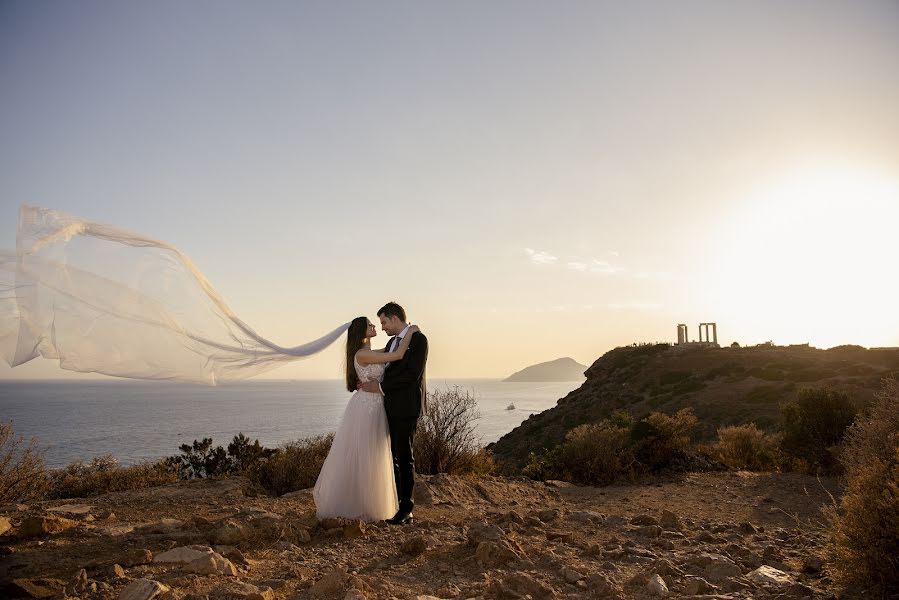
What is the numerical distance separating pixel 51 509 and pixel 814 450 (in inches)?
615

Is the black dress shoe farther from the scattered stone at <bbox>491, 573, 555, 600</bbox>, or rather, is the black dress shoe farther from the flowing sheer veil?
the scattered stone at <bbox>491, 573, 555, 600</bbox>

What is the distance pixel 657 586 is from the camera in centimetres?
474

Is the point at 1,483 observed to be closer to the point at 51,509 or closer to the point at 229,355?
the point at 51,509

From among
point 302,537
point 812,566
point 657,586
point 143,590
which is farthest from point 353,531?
point 812,566

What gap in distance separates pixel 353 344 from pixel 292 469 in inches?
208

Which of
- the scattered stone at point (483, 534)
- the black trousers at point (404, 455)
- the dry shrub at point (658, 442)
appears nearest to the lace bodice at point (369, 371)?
the black trousers at point (404, 455)

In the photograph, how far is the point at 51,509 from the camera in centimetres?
762

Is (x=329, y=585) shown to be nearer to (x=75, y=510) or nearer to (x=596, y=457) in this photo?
(x=75, y=510)

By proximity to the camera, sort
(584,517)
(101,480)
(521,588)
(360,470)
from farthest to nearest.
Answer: (101,480)
(584,517)
(360,470)
(521,588)

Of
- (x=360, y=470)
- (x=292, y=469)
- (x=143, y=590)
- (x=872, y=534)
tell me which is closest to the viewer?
(x=143, y=590)

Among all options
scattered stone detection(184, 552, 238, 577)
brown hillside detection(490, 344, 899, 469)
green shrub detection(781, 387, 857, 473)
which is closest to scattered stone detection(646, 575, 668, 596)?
scattered stone detection(184, 552, 238, 577)

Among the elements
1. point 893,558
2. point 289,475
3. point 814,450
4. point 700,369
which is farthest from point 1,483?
point 700,369

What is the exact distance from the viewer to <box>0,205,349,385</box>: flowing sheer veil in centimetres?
587

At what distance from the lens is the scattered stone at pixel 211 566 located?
4738 mm
